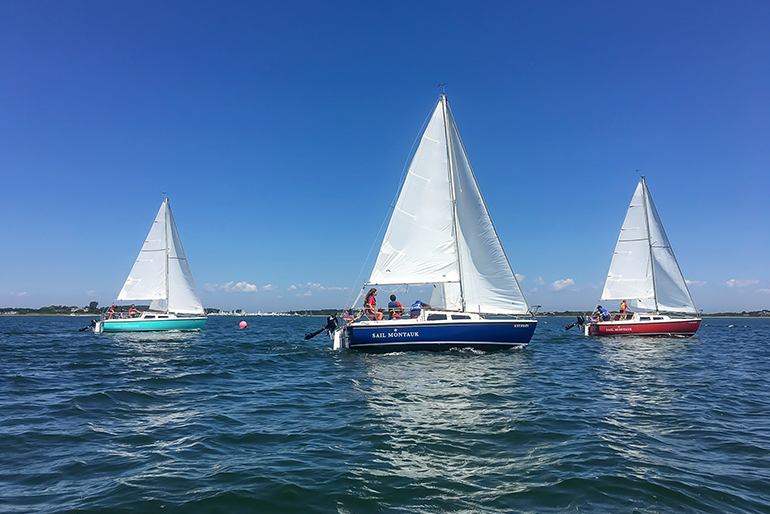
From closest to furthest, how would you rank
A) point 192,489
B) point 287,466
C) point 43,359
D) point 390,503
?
1. point 390,503
2. point 192,489
3. point 287,466
4. point 43,359

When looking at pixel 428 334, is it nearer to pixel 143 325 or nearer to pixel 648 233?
pixel 648 233

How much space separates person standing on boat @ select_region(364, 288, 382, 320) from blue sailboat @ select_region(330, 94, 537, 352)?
0.38 ft

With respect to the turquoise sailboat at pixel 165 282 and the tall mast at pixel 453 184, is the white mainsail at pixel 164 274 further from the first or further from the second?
the tall mast at pixel 453 184

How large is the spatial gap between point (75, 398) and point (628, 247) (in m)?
40.0

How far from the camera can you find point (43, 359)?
2012cm

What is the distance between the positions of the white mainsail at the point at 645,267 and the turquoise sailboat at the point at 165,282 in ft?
130

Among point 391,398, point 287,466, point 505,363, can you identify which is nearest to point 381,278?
point 505,363

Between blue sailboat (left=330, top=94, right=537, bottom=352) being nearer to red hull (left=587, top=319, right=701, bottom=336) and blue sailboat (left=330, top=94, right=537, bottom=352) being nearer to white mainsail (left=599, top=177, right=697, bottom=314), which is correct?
red hull (left=587, top=319, right=701, bottom=336)

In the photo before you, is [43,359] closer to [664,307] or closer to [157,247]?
[157,247]

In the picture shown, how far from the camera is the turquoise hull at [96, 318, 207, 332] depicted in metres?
38.3

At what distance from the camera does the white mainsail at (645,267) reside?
35.5 metres

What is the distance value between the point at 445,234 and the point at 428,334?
5.79m

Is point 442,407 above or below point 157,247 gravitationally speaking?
below

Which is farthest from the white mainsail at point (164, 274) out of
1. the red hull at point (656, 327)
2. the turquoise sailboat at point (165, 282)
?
the red hull at point (656, 327)
